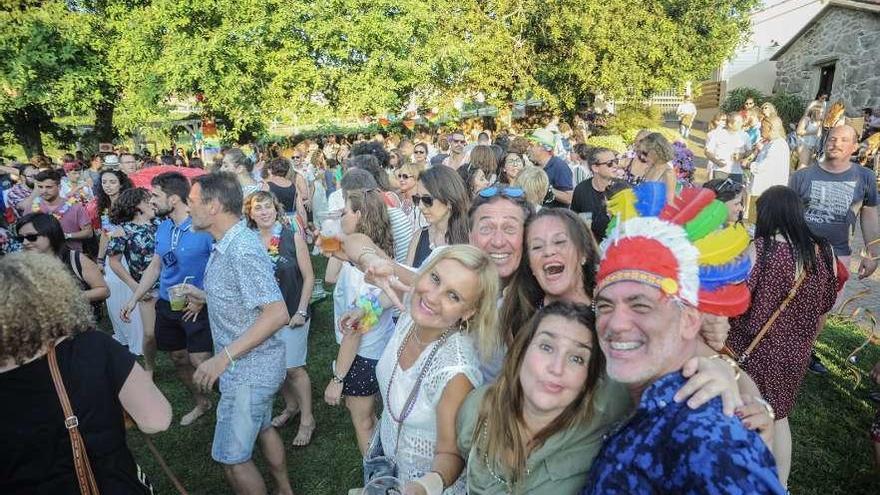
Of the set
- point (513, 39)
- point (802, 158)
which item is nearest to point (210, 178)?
point (802, 158)

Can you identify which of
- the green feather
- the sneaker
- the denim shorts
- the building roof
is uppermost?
the building roof

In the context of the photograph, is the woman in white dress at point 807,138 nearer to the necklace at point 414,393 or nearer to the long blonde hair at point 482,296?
the long blonde hair at point 482,296

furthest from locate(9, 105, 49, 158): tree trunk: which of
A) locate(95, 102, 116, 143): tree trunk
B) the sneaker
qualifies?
the sneaker

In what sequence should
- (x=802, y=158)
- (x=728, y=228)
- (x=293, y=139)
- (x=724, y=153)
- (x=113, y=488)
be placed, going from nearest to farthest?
(x=728, y=228) → (x=113, y=488) → (x=724, y=153) → (x=802, y=158) → (x=293, y=139)

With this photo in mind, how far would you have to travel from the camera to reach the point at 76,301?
2.11m

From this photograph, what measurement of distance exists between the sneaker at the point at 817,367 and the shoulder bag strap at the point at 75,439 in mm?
5781

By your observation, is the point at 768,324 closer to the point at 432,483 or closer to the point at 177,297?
the point at 432,483

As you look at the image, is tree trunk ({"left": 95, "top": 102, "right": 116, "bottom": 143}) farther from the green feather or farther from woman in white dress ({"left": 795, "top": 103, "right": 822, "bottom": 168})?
woman in white dress ({"left": 795, "top": 103, "right": 822, "bottom": 168})

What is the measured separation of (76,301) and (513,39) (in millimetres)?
20042

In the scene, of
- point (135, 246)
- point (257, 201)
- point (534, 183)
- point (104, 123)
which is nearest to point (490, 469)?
point (257, 201)

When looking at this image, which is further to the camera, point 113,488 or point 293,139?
point 293,139

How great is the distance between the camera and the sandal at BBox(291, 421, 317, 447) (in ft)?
13.6

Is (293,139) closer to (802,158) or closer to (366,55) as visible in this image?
(366,55)

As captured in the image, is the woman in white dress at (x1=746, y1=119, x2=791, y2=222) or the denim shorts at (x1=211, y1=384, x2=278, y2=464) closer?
the denim shorts at (x1=211, y1=384, x2=278, y2=464)
